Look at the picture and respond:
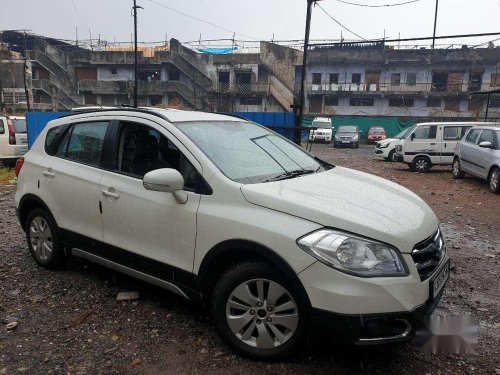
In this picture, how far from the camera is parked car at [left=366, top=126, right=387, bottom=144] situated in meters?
29.8

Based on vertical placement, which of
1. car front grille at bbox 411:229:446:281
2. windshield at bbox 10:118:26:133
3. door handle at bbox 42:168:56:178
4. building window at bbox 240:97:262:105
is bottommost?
car front grille at bbox 411:229:446:281

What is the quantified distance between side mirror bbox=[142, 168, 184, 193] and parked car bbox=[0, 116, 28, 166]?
10265mm

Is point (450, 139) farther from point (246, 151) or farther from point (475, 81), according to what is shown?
point (475, 81)

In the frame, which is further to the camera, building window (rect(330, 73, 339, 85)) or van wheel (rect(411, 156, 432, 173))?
building window (rect(330, 73, 339, 85))

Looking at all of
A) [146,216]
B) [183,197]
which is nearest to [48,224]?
[146,216]

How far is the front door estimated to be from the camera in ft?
9.28

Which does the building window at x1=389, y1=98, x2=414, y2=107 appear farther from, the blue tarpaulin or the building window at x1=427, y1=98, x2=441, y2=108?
the blue tarpaulin

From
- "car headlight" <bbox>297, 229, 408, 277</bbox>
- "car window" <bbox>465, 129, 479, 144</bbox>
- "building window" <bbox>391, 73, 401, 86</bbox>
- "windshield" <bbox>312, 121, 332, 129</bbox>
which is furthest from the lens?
"building window" <bbox>391, 73, 401, 86</bbox>

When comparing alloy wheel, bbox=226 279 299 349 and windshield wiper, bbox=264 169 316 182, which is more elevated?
windshield wiper, bbox=264 169 316 182

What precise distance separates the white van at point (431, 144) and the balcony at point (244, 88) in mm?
28584

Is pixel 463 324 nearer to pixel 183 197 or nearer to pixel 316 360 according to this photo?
pixel 316 360

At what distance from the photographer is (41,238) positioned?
4109 mm

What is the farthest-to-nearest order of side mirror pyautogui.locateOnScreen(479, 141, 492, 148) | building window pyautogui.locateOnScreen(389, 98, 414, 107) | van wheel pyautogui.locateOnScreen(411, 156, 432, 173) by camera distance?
building window pyautogui.locateOnScreen(389, 98, 414, 107), van wheel pyautogui.locateOnScreen(411, 156, 432, 173), side mirror pyautogui.locateOnScreen(479, 141, 492, 148)

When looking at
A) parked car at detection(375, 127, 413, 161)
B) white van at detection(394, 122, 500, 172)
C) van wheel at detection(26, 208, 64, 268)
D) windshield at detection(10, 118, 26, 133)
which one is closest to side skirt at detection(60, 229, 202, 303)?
van wheel at detection(26, 208, 64, 268)
